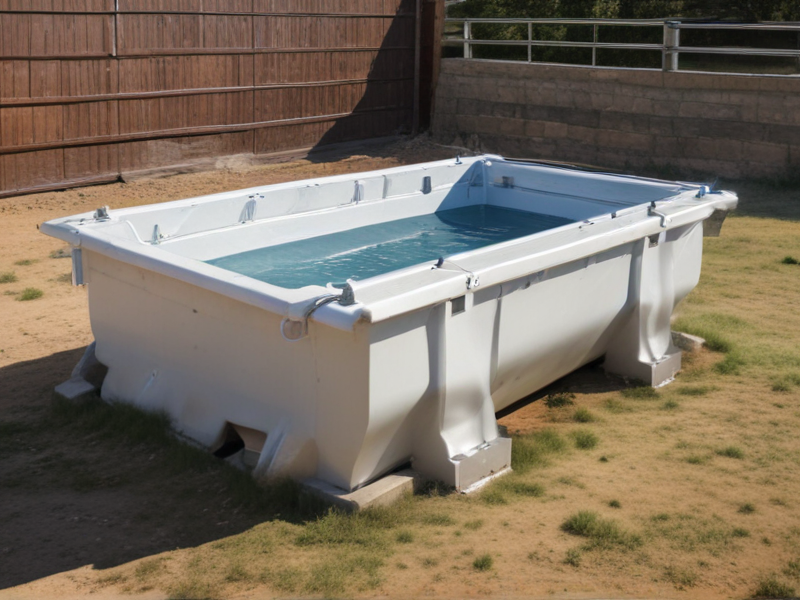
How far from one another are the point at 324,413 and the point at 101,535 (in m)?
0.99

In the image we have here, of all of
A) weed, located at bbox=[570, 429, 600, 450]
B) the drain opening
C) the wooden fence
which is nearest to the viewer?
the drain opening

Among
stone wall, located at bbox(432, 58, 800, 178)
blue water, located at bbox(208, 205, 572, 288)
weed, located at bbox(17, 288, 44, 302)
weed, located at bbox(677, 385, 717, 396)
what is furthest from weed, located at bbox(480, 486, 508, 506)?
stone wall, located at bbox(432, 58, 800, 178)

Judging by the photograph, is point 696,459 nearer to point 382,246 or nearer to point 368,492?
point 368,492

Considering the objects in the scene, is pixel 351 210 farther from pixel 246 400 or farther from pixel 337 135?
pixel 337 135

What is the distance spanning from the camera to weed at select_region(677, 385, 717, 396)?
5168 millimetres

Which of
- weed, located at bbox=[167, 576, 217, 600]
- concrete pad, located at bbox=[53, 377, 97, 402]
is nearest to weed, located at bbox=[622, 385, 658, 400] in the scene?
weed, located at bbox=[167, 576, 217, 600]

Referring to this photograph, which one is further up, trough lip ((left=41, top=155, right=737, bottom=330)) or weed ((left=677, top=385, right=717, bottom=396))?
trough lip ((left=41, top=155, right=737, bottom=330))

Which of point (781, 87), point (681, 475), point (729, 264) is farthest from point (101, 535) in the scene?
point (781, 87)

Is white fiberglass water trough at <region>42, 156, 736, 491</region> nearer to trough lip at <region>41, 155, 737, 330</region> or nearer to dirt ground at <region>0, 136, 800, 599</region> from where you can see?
trough lip at <region>41, 155, 737, 330</region>

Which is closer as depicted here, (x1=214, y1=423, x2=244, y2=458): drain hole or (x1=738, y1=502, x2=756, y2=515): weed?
(x1=738, y1=502, x2=756, y2=515): weed

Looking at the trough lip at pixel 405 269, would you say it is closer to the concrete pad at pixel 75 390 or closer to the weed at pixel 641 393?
the concrete pad at pixel 75 390

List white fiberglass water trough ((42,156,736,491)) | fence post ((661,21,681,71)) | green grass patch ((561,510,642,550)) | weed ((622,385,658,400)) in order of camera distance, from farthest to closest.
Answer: fence post ((661,21,681,71))
weed ((622,385,658,400))
white fiberglass water trough ((42,156,736,491))
green grass patch ((561,510,642,550))

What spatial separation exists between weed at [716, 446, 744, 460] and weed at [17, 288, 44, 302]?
16.1 feet

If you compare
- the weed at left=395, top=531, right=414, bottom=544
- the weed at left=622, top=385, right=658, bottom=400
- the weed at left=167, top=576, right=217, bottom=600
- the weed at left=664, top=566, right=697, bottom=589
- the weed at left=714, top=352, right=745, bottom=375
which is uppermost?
the weed at left=714, top=352, right=745, bottom=375
